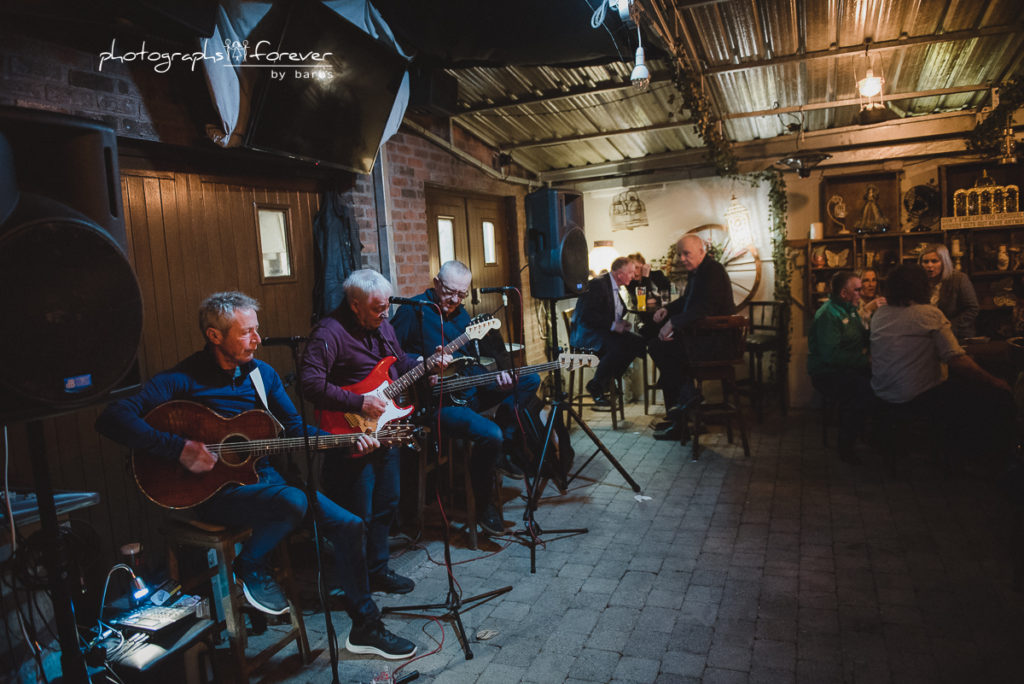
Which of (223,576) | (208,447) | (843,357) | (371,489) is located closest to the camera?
(223,576)

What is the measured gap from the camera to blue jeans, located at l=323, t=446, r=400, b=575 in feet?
10.3

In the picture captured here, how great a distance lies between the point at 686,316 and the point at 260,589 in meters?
3.72

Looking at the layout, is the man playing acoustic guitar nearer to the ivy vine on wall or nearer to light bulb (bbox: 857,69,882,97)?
light bulb (bbox: 857,69,882,97)

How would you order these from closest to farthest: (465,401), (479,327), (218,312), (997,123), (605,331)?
(218,312), (479,327), (465,401), (997,123), (605,331)

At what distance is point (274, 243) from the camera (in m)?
4.01

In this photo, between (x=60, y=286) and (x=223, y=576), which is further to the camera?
(x=223, y=576)

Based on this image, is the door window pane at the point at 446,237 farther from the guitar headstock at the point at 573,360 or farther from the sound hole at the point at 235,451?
the sound hole at the point at 235,451

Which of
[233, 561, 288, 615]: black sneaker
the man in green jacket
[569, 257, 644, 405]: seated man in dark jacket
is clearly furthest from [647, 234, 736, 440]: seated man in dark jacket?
[233, 561, 288, 615]: black sneaker

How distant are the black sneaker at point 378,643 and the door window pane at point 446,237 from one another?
3.59 m

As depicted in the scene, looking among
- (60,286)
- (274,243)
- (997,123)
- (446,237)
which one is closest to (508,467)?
(274,243)

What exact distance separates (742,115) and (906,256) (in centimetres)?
Result: 228

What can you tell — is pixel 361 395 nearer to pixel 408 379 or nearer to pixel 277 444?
pixel 408 379

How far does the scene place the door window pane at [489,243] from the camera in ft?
21.3

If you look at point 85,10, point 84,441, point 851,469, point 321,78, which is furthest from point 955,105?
point 84,441
